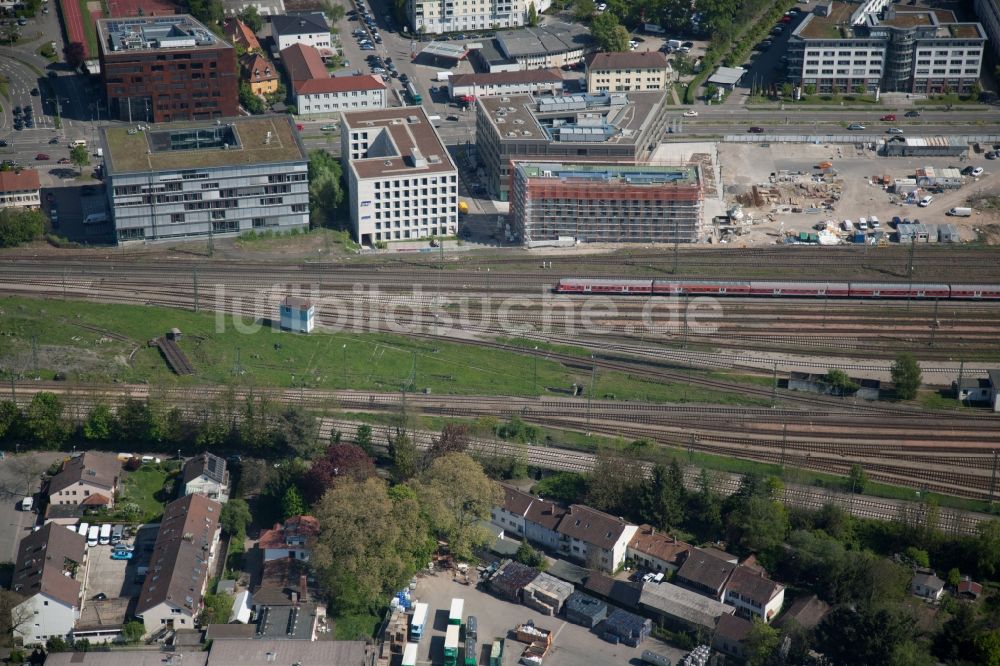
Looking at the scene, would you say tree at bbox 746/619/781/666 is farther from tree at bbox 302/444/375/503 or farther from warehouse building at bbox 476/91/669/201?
warehouse building at bbox 476/91/669/201

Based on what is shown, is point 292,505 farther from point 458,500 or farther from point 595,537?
point 595,537

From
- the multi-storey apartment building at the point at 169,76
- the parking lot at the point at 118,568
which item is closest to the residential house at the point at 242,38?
the multi-storey apartment building at the point at 169,76

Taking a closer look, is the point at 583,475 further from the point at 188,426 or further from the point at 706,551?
the point at 188,426

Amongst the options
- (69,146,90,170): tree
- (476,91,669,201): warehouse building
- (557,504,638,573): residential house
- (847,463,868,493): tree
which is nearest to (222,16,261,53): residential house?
(69,146,90,170): tree

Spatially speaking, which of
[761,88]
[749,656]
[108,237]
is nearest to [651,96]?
[761,88]

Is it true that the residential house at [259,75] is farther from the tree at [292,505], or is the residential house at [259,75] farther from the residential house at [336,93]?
the tree at [292,505]

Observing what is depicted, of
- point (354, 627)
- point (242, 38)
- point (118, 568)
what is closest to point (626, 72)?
point (242, 38)
